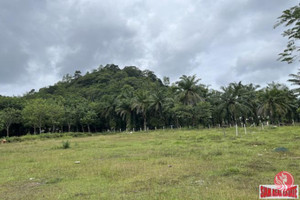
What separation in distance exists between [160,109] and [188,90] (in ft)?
31.3

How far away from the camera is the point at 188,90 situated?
4797 centimetres

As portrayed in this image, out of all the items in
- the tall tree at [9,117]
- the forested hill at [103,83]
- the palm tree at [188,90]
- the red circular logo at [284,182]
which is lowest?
the red circular logo at [284,182]

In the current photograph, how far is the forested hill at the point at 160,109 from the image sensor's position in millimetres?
44250

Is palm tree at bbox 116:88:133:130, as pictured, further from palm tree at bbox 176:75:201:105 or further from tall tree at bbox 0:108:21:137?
tall tree at bbox 0:108:21:137

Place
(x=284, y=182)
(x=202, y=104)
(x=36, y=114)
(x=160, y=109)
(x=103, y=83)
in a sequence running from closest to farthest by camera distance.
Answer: (x=284, y=182)
(x=202, y=104)
(x=36, y=114)
(x=160, y=109)
(x=103, y=83)

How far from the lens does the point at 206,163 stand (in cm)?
1026

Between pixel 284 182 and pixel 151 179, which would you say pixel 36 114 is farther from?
pixel 284 182

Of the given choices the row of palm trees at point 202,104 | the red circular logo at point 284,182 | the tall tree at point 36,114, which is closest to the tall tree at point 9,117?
the tall tree at point 36,114

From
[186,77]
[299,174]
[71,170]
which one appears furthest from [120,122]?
[299,174]

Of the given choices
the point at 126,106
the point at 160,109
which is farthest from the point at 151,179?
the point at 126,106

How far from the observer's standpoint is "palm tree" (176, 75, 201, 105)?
46.8 metres

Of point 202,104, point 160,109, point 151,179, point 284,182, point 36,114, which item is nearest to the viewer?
point 284,182

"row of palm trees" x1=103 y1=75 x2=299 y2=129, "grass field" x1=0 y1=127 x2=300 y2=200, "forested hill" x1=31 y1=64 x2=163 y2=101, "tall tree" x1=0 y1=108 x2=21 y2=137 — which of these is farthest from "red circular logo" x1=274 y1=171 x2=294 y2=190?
"forested hill" x1=31 y1=64 x2=163 y2=101

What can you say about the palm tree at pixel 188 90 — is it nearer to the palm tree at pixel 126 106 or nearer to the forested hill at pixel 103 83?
the palm tree at pixel 126 106
